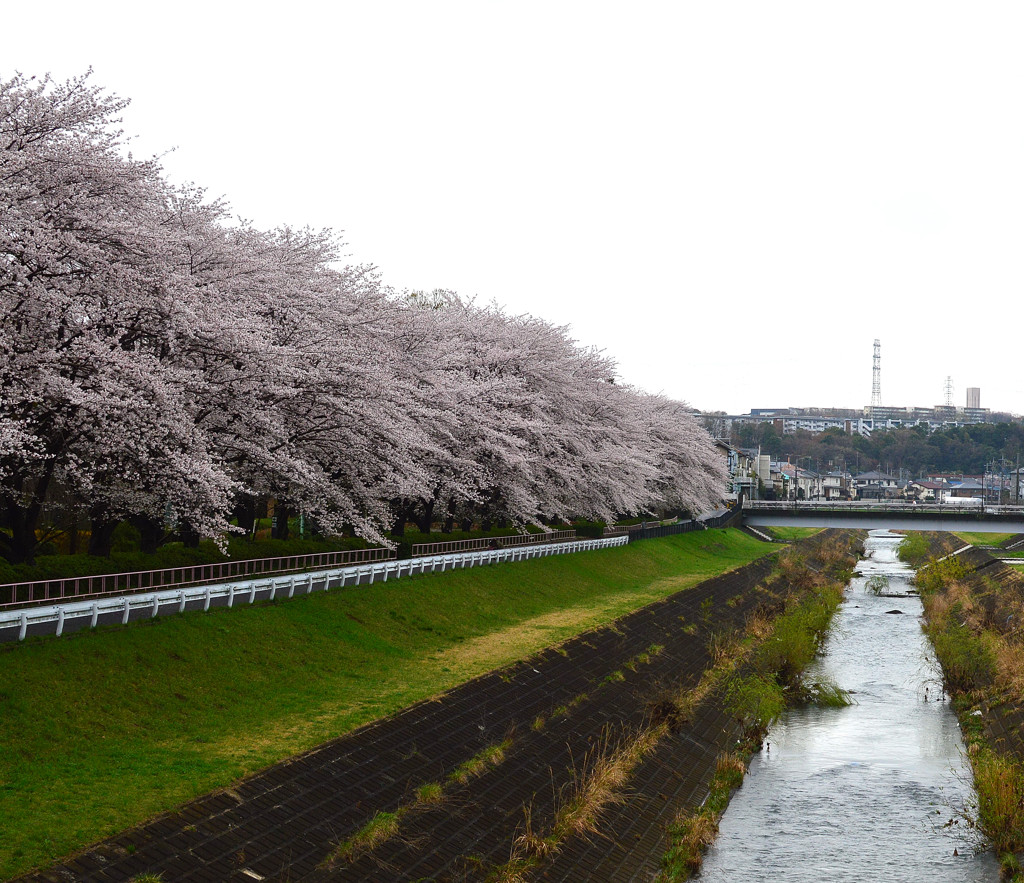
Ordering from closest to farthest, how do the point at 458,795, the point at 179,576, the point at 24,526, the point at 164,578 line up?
the point at 458,795 < the point at 24,526 < the point at 164,578 < the point at 179,576

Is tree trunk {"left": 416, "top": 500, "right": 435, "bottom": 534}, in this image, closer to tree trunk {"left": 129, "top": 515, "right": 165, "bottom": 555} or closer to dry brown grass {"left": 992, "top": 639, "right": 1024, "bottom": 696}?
tree trunk {"left": 129, "top": 515, "right": 165, "bottom": 555}

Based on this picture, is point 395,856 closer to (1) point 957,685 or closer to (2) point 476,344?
(1) point 957,685

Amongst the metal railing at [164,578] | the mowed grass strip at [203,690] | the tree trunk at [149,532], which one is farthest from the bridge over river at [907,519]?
the tree trunk at [149,532]

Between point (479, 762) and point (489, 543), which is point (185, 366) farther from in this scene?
point (489, 543)

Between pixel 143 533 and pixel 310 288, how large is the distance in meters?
11.1

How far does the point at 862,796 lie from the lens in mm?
23234

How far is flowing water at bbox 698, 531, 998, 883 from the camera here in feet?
63.1

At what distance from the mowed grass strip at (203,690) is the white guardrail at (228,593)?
520mm

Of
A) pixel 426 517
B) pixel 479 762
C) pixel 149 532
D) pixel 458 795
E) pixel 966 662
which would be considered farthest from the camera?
pixel 426 517

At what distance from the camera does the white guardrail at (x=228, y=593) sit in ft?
69.1

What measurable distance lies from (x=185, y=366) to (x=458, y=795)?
15.2 meters

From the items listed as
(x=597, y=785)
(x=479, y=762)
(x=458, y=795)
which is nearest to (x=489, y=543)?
(x=479, y=762)

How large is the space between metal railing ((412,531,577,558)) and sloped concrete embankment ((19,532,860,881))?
1513 centimetres

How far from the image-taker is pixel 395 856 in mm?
15742
